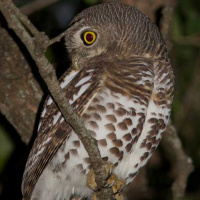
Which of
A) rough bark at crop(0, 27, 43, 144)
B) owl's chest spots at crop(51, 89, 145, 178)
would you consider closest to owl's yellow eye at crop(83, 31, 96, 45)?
owl's chest spots at crop(51, 89, 145, 178)

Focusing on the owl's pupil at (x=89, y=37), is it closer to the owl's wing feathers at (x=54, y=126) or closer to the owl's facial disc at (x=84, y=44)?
the owl's facial disc at (x=84, y=44)

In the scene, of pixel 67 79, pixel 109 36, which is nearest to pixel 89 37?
pixel 109 36

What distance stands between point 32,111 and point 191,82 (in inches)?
106

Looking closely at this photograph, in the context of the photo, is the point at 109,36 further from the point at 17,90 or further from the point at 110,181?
the point at 110,181

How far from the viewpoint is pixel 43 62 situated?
122 inches

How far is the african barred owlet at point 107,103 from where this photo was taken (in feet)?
13.0

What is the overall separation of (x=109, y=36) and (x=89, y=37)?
158 mm

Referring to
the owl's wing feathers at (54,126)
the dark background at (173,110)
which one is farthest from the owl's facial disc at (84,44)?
the dark background at (173,110)

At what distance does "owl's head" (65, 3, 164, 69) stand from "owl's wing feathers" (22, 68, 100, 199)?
0.27 metres

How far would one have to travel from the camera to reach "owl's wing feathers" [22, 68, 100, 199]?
4.01 metres

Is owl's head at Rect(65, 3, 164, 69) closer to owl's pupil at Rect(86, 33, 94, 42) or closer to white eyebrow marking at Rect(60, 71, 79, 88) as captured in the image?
owl's pupil at Rect(86, 33, 94, 42)

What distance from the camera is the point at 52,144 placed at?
13.3 ft

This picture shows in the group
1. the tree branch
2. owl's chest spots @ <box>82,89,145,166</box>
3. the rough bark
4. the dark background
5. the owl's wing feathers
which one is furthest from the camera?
the dark background

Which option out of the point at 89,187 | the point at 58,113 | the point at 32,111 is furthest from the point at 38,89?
the point at 89,187
